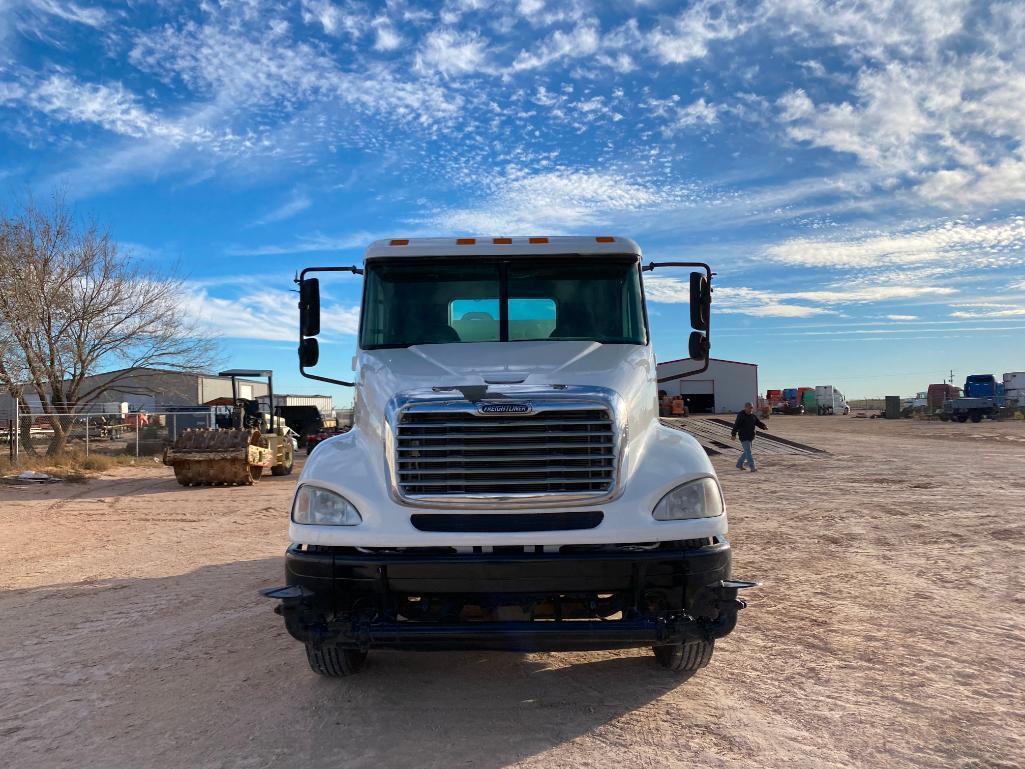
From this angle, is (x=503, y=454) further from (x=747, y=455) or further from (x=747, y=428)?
(x=747, y=455)

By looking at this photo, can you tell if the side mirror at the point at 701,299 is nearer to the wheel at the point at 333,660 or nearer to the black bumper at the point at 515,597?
the black bumper at the point at 515,597

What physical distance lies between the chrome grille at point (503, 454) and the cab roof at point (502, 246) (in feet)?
5.26

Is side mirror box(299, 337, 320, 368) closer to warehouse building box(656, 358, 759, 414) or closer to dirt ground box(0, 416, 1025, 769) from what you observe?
dirt ground box(0, 416, 1025, 769)

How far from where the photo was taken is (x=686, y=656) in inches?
171

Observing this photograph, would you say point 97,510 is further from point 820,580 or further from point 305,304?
point 820,580

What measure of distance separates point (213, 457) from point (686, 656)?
49.1ft

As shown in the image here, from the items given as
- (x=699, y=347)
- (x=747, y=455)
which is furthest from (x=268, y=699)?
(x=747, y=455)

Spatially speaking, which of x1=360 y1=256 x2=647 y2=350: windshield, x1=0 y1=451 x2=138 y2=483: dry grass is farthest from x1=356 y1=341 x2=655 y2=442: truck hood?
x1=0 y1=451 x2=138 y2=483: dry grass

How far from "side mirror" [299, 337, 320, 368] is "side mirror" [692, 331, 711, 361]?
109 inches

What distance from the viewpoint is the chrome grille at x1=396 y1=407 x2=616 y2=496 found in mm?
3953

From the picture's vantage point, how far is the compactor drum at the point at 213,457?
17.1 metres

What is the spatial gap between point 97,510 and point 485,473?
12425 millimetres

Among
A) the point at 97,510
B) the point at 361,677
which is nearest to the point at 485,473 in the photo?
the point at 361,677

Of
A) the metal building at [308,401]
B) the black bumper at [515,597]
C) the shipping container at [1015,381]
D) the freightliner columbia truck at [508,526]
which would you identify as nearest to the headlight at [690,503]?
the freightliner columbia truck at [508,526]
